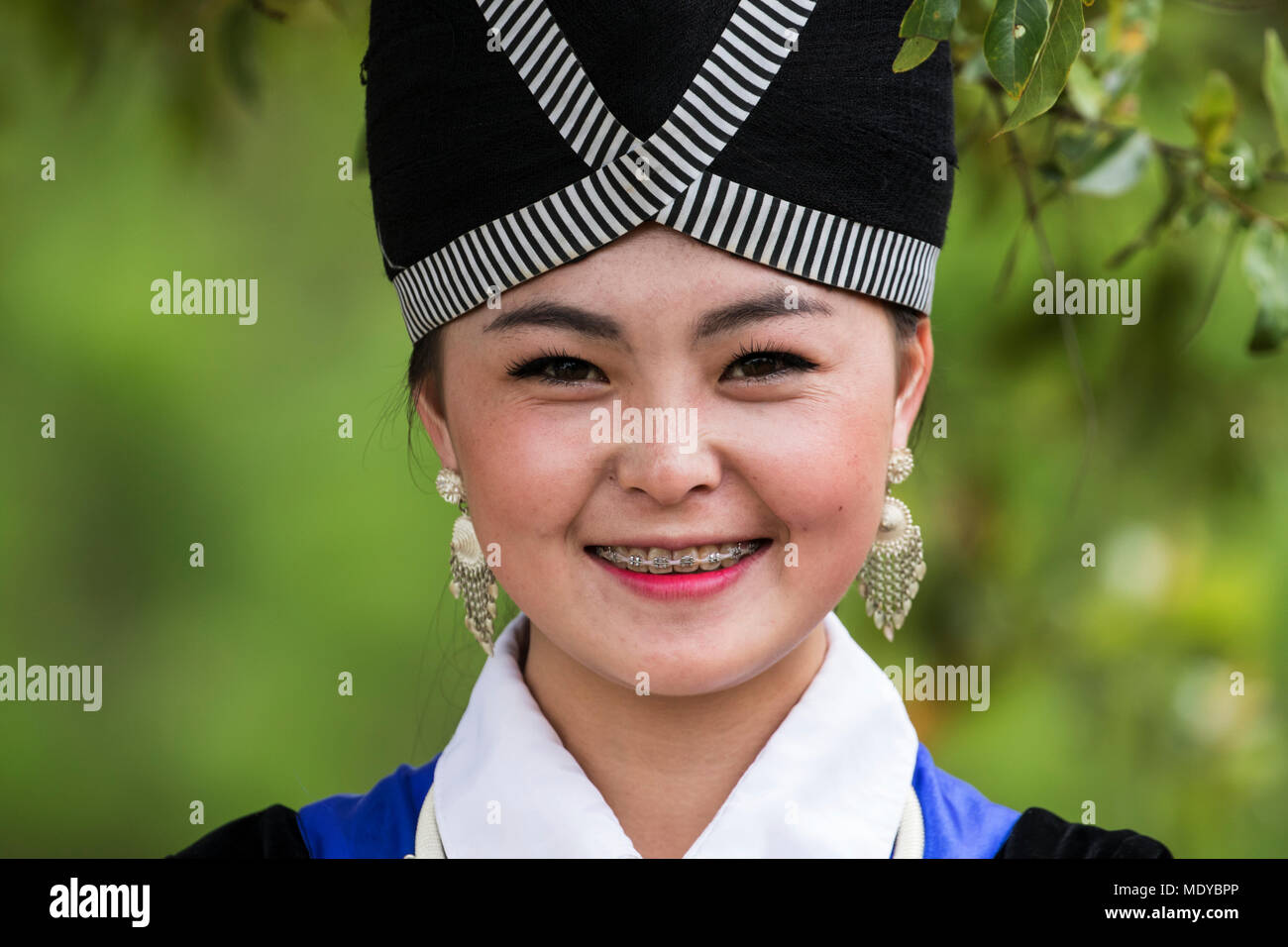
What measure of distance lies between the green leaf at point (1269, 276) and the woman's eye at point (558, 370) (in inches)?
38.5

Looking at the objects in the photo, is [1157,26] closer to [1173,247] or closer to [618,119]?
[1173,247]

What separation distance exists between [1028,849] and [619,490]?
25.3 inches

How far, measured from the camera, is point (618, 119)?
4.48 ft

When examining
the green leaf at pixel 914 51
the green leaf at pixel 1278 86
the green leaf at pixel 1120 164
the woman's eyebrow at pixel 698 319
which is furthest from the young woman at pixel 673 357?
the green leaf at pixel 1278 86

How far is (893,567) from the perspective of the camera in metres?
1.63

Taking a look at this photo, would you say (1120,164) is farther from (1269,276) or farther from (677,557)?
(677,557)

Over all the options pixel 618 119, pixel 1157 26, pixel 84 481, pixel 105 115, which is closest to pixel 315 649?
pixel 84 481

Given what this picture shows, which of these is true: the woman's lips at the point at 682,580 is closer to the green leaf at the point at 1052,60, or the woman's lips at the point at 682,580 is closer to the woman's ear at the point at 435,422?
the woman's ear at the point at 435,422

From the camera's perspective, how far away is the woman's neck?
1.55 meters

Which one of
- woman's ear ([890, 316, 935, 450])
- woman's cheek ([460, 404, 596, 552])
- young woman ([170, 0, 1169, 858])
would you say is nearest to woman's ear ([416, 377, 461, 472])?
young woman ([170, 0, 1169, 858])

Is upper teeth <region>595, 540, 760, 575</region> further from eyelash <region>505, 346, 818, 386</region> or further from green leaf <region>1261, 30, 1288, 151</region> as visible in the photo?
green leaf <region>1261, 30, 1288, 151</region>

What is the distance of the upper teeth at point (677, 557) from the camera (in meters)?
1.40

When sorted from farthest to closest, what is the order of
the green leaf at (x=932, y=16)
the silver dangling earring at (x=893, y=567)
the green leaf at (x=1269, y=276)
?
the green leaf at (x=1269, y=276)
the silver dangling earring at (x=893, y=567)
the green leaf at (x=932, y=16)

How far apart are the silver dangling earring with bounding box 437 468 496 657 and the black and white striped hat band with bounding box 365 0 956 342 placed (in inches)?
8.7
